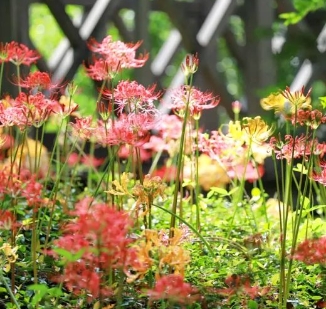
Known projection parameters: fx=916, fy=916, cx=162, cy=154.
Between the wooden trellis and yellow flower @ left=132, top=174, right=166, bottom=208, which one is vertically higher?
the wooden trellis

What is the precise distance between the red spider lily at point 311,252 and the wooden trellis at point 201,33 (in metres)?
2.42

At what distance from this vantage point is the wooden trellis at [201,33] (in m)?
4.23

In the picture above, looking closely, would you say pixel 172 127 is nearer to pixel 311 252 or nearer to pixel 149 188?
pixel 149 188

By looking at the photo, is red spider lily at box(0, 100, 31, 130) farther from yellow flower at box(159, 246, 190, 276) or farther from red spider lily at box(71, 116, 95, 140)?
yellow flower at box(159, 246, 190, 276)

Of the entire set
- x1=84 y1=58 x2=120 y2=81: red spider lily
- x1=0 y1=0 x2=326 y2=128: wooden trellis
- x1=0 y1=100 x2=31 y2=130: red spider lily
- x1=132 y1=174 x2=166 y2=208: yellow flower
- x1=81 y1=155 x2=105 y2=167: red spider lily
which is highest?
x1=0 y1=0 x2=326 y2=128: wooden trellis

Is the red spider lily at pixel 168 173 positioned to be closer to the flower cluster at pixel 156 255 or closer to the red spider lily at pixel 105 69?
the red spider lily at pixel 105 69

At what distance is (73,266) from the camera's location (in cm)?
160

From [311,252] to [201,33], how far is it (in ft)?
11.3

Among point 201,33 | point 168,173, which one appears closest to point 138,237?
point 168,173

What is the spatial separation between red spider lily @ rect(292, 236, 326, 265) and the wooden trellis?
7.94 ft

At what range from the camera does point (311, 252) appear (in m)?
1.65

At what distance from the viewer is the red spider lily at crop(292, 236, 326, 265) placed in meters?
1.63

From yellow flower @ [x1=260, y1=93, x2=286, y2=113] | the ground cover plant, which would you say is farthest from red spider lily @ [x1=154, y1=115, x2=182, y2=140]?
yellow flower @ [x1=260, y1=93, x2=286, y2=113]

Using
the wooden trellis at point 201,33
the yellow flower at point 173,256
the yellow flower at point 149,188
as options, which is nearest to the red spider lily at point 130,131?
the yellow flower at point 149,188
